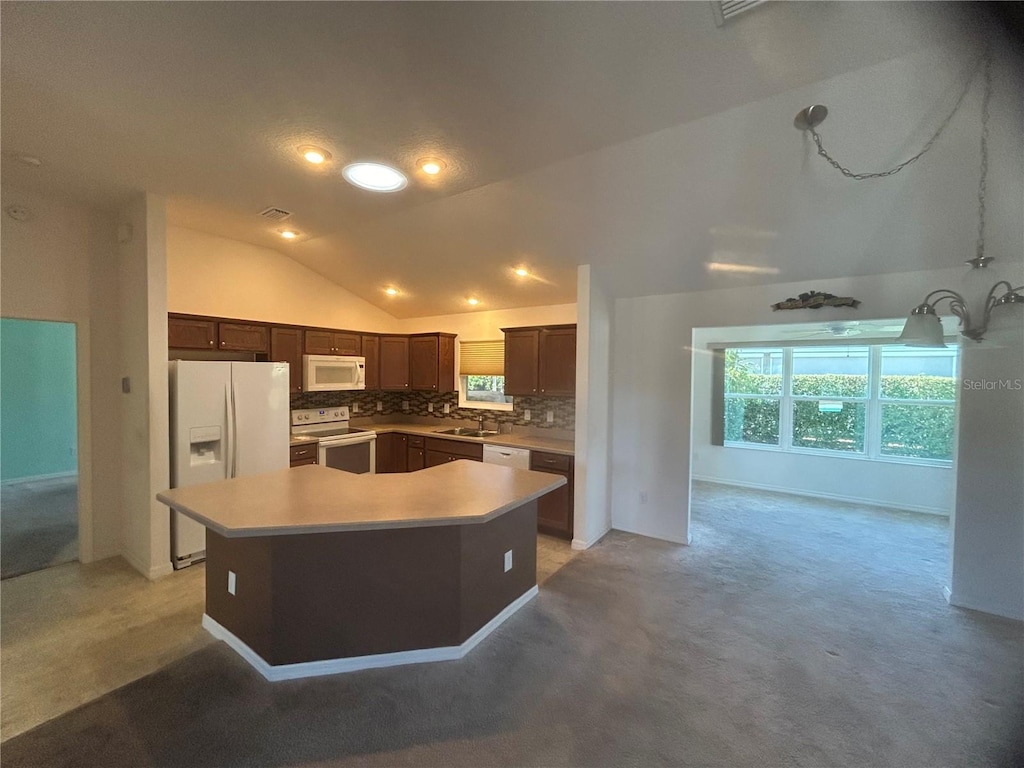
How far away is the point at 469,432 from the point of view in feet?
17.5

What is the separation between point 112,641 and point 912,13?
4915mm

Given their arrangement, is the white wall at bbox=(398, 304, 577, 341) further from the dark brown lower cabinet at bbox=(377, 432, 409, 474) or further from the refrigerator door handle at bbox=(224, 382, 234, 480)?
the refrigerator door handle at bbox=(224, 382, 234, 480)

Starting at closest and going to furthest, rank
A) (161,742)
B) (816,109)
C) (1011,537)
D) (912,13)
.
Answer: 1. (912,13)
2. (161,742)
3. (816,109)
4. (1011,537)

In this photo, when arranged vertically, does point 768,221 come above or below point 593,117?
below

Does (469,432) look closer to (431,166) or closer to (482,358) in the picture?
(482,358)

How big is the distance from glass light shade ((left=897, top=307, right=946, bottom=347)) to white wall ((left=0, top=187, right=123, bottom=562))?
5.78 m

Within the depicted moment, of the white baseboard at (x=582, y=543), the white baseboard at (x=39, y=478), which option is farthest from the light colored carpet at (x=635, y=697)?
the white baseboard at (x=39, y=478)

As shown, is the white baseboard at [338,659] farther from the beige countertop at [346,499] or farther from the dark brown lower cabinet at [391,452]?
the dark brown lower cabinet at [391,452]

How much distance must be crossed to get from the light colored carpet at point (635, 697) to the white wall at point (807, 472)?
2.23 m

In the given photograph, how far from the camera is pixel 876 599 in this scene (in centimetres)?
308

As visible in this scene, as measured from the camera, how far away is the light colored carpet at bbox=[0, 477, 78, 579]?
3436 mm

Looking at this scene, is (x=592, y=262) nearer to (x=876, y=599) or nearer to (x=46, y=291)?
(x=876, y=599)

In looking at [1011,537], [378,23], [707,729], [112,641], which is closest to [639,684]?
[707,729]

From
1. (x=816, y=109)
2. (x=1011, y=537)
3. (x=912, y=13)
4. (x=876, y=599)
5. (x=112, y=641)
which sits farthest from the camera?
(x=876, y=599)
